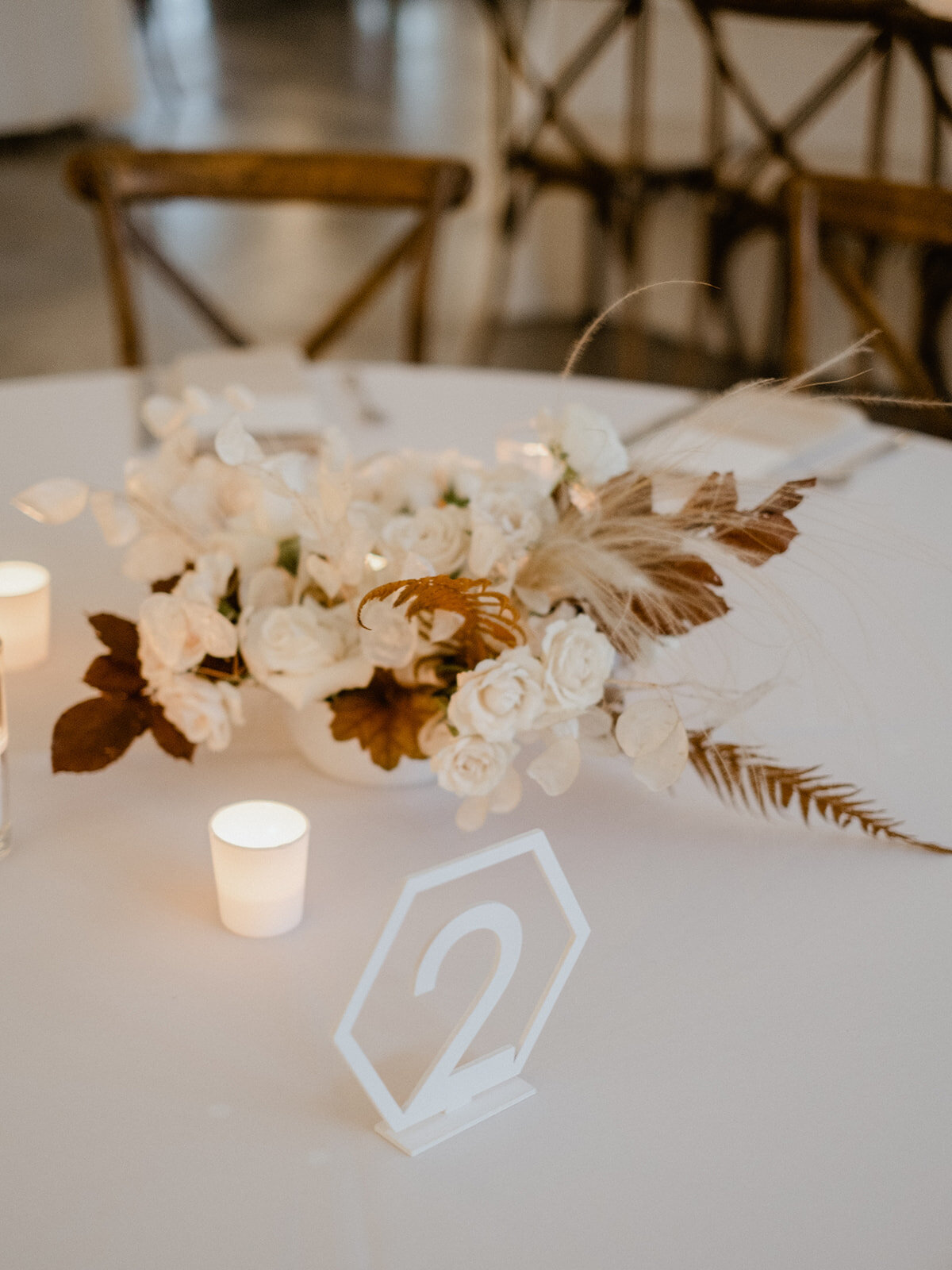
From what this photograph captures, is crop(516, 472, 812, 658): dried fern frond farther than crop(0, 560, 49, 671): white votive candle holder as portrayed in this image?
No

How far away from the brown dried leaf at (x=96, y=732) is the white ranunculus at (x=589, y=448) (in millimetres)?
300

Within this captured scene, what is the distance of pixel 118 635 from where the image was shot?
812 millimetres

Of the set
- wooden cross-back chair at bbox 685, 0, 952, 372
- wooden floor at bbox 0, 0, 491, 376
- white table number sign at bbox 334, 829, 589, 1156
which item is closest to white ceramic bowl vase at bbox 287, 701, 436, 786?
white table number sign at bbox 334, 829, 589, 1156

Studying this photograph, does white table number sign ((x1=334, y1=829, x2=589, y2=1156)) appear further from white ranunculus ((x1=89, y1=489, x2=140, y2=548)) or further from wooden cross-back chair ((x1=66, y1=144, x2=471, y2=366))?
wooden cross-back chair ((x1=66, y1=144, x2=471, y2=366))

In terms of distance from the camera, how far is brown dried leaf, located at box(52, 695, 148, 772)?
0.80 metres

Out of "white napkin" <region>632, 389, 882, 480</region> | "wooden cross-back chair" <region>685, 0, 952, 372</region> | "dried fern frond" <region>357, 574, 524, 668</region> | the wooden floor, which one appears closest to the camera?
"dried fern frond" <region>357, 574, 524, 668</region>

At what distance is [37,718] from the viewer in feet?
3.07

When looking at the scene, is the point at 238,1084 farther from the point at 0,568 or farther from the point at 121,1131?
the point at 0,568

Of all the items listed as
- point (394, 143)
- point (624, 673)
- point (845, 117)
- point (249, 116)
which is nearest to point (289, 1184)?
point (624, 673)

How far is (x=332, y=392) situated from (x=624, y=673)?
2.52 feet

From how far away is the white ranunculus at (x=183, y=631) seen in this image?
77cm

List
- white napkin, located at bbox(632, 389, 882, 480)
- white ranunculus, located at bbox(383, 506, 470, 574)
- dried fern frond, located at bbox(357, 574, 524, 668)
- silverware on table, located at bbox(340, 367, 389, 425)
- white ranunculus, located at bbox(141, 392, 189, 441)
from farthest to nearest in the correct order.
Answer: silverware on table, located at bbox(340, 367, 389, 425) < white napkin, located at bbox(632, 389, 882, 480) < white ranunculus, located at bbox(141, 392, 189, 441) < white ranunculus, located at bbox(383, 506, 470, 574) < dried fern frond, located at bbox(357, 574, 524, 668)

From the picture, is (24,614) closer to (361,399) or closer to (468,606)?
(468,606)

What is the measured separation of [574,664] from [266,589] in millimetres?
203
